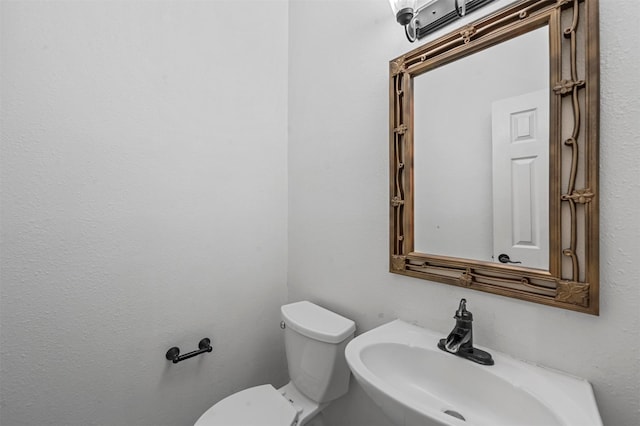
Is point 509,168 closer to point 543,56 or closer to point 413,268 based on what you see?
point 543,56

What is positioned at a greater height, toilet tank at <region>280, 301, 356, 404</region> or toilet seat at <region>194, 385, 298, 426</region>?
toilet tank at <region>280, 301, 356, 404</region>

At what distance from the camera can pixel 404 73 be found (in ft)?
3.21

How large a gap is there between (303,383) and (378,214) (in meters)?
0.75

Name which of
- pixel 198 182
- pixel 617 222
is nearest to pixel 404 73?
pixel 617 222

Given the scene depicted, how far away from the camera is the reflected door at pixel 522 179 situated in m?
0.71

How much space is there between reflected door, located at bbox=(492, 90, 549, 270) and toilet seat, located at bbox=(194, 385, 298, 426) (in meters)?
0.92

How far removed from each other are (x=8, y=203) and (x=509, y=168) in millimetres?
1500

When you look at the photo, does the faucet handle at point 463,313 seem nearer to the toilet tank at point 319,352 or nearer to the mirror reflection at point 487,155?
the mirror reflection at point 487,155

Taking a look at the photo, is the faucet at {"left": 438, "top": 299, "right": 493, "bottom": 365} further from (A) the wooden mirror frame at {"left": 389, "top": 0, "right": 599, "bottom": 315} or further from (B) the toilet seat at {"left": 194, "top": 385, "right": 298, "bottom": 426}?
(B) the toilet seat at {"left": 194, "top": 385, "right": 298, "bottom": 426}

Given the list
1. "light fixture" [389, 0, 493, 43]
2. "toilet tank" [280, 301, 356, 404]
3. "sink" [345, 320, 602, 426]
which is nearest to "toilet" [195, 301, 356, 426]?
"toilet tank" [280, 301, 356, 404]

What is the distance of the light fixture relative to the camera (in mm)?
833

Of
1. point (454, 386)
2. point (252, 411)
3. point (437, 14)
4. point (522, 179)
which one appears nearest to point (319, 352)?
point (252, 411)

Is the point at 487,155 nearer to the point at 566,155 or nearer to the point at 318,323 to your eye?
the point at 566,155

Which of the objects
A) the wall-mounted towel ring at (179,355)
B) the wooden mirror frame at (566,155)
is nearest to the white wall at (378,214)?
the wooden mirror frame at (566,155)
